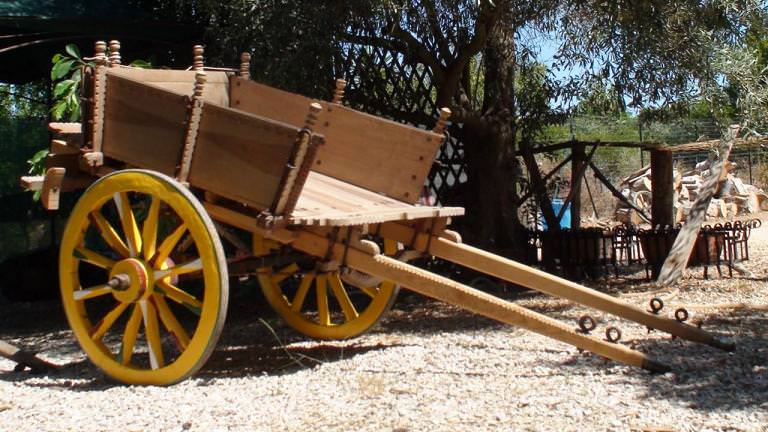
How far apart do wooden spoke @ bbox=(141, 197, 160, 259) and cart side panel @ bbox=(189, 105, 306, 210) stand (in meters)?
0.25

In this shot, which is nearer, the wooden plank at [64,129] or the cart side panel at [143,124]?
the cart side panel at [143,124]

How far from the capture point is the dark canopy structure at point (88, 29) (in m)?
7.27

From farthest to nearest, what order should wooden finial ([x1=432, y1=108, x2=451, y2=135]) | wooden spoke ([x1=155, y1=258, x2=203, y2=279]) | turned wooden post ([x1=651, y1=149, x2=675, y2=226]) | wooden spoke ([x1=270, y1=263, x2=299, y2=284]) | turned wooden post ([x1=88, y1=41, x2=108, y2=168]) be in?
turned wooden post ([x1=651, y1=149, x2=675, y2=226]) → wooden spoke ([x1=270, y1=263, x2=299, y2=284]) → wooden finial ([x1=432, y1=108, x2=451, y2=135]) → turned wooden post ([x1=88, y1=41, x2=108, y2=168]) → wooden spoke ([x1=155, y1=258, x2=203, y2=279])

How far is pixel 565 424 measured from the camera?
12.5 ft

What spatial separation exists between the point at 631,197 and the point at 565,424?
1475 centimetres

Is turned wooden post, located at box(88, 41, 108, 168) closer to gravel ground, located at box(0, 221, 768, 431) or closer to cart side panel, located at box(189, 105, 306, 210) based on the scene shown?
cart side panel, located at box(189, 105, 306, 210)

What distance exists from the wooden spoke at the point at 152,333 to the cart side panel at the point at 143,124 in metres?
0.73

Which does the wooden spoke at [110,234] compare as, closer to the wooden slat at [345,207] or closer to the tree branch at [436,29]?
the wooden slat at [345,207]

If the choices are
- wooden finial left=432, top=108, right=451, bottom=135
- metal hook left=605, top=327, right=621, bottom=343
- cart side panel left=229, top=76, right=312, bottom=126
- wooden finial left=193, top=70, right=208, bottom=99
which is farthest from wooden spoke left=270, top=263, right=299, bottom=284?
metal hook left=605, top=327, right=621, bottom=343

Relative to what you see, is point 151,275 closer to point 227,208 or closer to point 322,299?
point 227,208

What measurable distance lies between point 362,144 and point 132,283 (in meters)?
1.67

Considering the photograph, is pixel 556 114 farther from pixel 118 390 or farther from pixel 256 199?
pixel 118 390

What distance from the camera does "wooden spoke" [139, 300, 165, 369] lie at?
15.7 feet

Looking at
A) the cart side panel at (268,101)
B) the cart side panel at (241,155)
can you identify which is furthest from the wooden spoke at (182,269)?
the cart side panel at (268,101)
